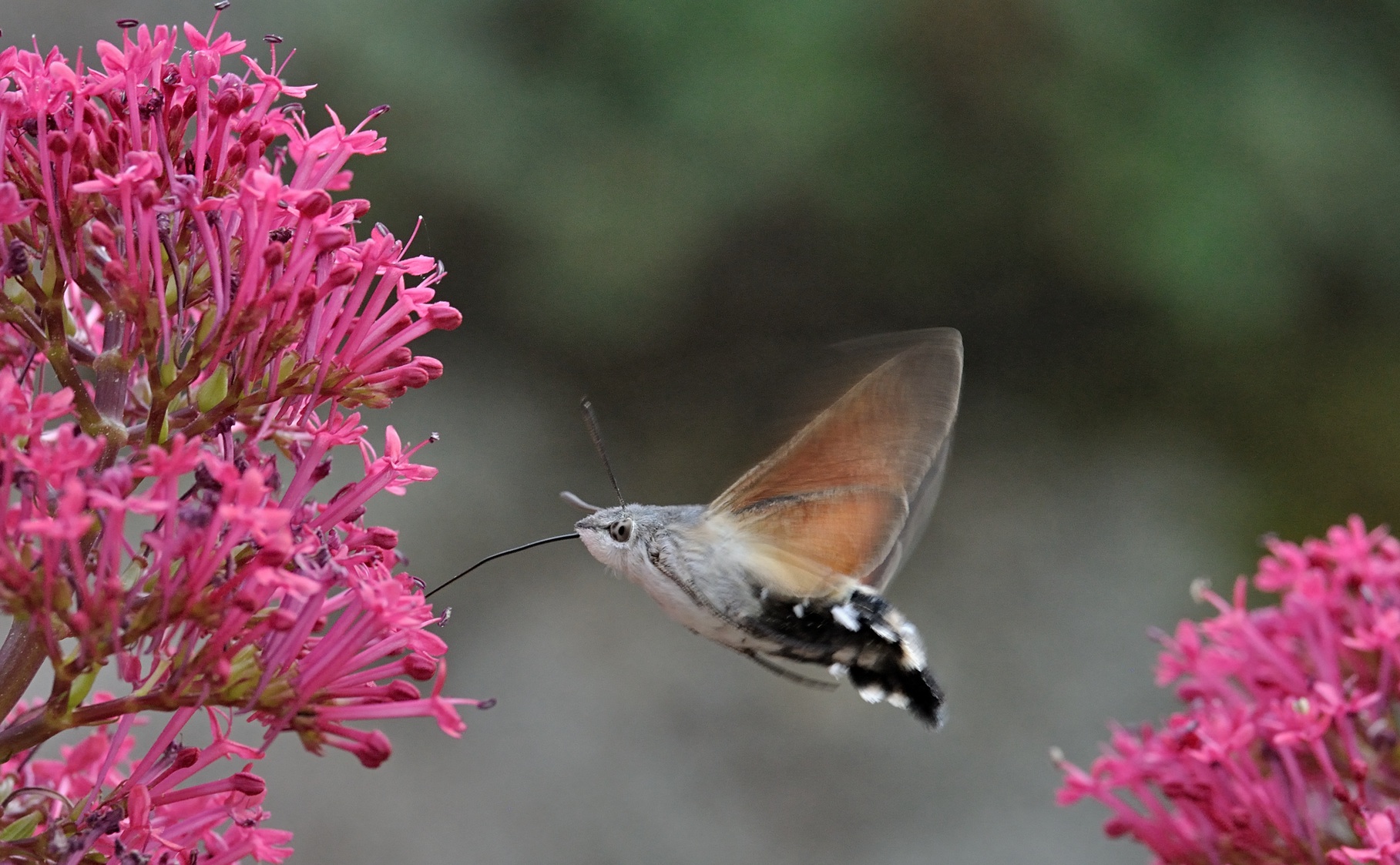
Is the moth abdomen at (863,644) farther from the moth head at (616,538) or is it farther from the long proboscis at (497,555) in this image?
the long proboscis at (497,555)

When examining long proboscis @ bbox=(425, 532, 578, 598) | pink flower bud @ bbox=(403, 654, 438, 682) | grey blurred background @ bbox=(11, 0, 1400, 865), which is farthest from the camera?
grey blurred background @ bbox=(11, 0, 1400, 865)

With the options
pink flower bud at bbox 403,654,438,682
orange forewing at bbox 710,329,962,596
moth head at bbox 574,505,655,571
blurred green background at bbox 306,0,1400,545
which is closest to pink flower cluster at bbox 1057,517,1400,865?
orange forewing at bbox 710,329,962,596

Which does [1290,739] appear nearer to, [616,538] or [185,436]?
[616,538]

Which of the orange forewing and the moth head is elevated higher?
the orange forewing

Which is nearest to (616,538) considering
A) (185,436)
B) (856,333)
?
(185,436)

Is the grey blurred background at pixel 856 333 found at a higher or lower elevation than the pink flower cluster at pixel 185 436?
lower

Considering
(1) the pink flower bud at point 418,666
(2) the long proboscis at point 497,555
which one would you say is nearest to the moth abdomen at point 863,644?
(2) the long proboscis at point 497,555

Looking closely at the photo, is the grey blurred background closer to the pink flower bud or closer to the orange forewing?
the orange forewing
